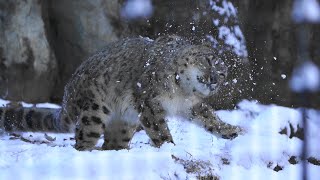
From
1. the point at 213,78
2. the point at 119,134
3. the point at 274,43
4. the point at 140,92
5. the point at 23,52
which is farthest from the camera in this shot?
the point at 274,43

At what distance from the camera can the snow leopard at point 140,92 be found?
20.6ft

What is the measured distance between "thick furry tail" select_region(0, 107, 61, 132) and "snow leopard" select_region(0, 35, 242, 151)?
2cm

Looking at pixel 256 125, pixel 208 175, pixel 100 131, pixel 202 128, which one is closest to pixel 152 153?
pixel 208 175

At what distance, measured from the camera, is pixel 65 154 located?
521cm

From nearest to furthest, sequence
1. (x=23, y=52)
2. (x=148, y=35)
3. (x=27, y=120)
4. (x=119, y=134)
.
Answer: (x=119, y=134) < (x=27, y=120) < (x=23, y=52) < (x=148, y=35)

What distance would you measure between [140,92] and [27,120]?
147 centimetres

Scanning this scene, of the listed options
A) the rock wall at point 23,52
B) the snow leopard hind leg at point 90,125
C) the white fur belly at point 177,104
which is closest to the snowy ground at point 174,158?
the snow leopard hind leg at point 90,125

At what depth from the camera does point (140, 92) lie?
637cm

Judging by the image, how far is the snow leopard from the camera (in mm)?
6289

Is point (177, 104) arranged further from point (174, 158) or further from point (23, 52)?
point (23, 52)

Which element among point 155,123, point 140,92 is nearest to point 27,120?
point 140,92

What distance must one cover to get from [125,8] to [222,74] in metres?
4.07

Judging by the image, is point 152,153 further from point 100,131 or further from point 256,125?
point 256,125

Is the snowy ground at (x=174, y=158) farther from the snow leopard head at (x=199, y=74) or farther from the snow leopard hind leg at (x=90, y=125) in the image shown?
the snow leopard head at (x=199, y=74)
